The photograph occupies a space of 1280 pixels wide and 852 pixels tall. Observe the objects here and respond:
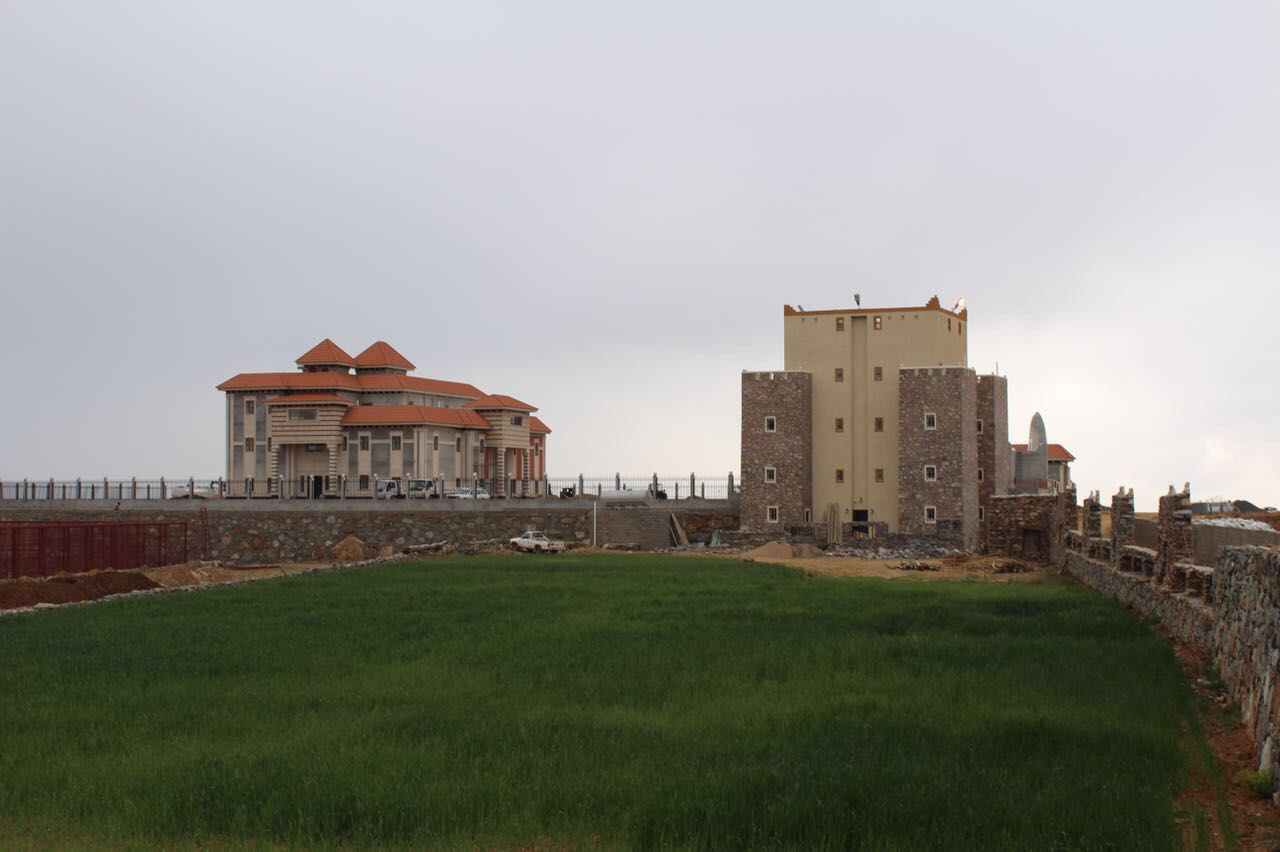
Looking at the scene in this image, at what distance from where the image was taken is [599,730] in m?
14.2

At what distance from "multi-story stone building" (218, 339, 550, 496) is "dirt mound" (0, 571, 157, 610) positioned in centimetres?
2653

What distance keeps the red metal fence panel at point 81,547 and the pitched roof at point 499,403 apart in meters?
20.7

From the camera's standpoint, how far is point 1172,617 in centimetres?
2272

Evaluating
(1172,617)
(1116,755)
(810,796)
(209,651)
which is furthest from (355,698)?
(1172,617)

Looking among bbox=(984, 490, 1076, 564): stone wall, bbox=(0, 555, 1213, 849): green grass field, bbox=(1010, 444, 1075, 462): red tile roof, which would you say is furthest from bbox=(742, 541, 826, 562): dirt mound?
bbox=(1010, 444, 1075, 462): red tile roof

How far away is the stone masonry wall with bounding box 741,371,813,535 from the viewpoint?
58.6 m

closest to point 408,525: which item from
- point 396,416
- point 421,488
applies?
point 421,488

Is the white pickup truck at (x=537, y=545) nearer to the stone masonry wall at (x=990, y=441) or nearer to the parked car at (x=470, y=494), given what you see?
the parked car at (x=470, y=494)

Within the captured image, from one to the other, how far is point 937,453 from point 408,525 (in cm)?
2419

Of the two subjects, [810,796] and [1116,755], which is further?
[1116,755]

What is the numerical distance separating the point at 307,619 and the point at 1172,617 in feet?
52.3

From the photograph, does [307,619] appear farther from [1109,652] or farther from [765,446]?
[765,446]

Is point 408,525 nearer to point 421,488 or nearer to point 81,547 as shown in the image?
point 421,488

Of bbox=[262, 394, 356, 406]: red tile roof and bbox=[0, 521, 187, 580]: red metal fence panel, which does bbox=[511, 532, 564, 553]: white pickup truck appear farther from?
bbox=[262, 394, 356, 406]: red tile roof
